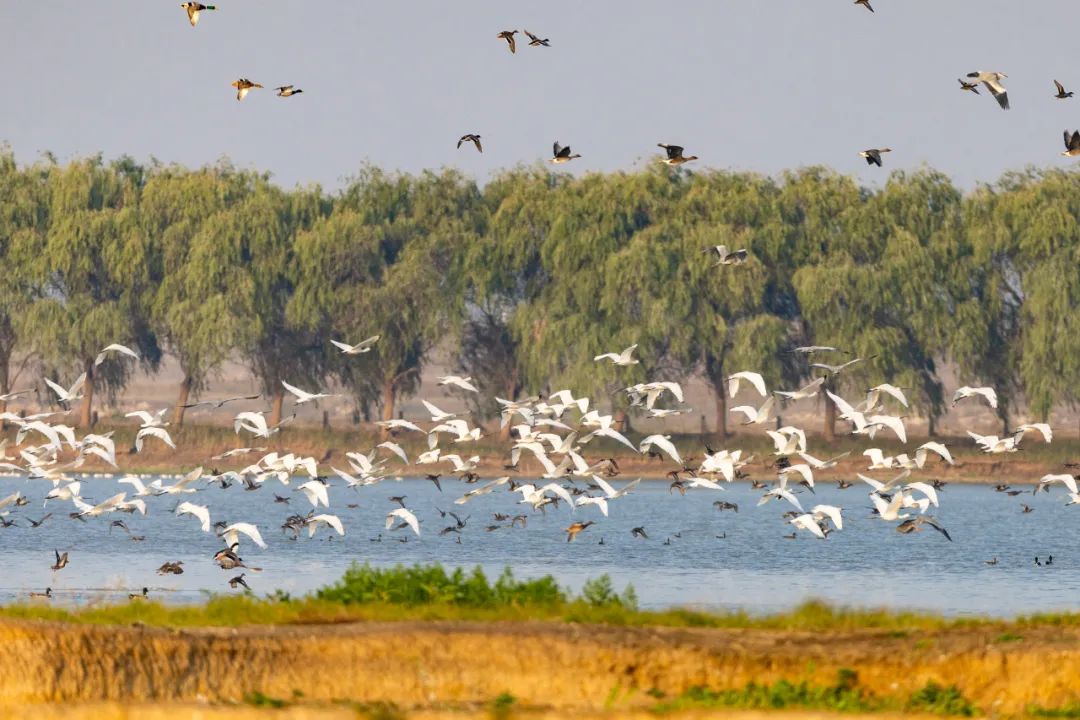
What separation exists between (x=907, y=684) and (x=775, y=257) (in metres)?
83.6

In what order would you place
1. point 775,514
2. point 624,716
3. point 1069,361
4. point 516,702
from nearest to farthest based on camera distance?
point 624,716
point 516,702
point 775,514
point 1069,361

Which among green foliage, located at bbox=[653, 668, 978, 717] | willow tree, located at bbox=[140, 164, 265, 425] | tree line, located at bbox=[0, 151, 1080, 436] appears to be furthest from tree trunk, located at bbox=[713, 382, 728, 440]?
green foliage, located at bbox=[653, 668, 978, 717]

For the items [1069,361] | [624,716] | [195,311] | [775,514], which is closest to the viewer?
[624,716]

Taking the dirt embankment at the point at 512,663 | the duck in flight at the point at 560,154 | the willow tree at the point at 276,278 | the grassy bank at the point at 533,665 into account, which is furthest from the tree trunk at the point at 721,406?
the dirt embankment at the point at 512,663

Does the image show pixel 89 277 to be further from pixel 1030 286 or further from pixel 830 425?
pixel 1030 286

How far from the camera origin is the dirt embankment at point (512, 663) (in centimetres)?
2039

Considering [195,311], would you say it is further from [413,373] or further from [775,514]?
[775,514]

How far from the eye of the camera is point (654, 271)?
101 meters

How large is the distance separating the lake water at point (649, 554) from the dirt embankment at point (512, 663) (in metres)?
13.0

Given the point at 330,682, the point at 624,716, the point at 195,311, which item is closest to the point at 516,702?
the point at 330,682

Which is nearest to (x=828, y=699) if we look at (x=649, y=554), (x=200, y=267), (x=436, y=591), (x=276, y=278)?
(x=436, y=591)

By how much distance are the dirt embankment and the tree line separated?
250ft

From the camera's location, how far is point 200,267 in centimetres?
10644

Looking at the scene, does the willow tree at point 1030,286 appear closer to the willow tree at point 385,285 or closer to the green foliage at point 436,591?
the willow tree at point 385,285
